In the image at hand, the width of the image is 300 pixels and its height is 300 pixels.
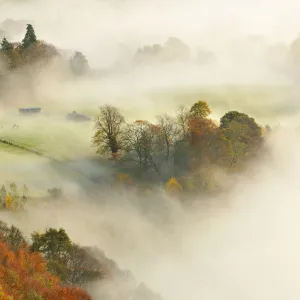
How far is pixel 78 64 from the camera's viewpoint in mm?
67938

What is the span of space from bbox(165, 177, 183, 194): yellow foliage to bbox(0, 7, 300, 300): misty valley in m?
0.11

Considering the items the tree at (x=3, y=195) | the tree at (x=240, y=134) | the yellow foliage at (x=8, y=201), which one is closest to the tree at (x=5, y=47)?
the tree at (x=3, y=195)

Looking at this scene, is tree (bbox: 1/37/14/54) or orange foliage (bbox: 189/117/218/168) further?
tree (bbox: 1/37/14/54)

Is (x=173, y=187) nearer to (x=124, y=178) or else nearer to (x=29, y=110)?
(x=124, y=178)

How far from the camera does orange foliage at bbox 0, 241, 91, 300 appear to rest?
1129 inches

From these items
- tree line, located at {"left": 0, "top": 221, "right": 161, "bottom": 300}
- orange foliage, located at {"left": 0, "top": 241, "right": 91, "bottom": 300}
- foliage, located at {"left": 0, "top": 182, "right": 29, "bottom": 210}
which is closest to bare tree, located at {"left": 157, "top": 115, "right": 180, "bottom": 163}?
tree line, located at {"left": 0, "top": 221, "right": 161, "bottom": 300}

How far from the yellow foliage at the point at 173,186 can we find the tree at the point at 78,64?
79.9 ft

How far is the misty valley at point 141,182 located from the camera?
4350cm

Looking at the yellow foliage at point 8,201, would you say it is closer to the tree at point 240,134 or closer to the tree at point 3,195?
the tree at point 3,195

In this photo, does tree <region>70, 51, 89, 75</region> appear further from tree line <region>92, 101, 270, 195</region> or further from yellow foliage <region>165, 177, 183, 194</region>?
yellow foliage <region>165, 177, 183, 194</region>

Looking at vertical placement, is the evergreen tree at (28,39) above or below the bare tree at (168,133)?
above

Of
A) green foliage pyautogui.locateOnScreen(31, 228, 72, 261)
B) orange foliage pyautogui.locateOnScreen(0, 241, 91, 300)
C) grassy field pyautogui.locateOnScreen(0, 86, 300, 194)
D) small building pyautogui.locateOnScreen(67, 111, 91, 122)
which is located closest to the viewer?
orange foliage pyautogui.locateOnScreen(0, 241, 91, 300)

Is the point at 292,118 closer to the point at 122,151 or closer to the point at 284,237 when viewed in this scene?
the point at 284,237

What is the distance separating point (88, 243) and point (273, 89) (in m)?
40.9
